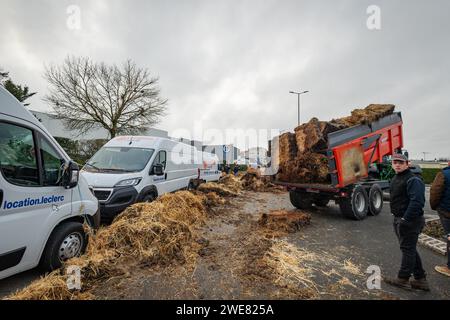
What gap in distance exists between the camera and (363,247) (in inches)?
185

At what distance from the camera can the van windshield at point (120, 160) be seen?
615 cm

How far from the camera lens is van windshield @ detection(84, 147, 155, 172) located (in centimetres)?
615

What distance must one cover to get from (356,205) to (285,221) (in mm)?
2499

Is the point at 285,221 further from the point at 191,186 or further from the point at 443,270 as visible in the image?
the point at 191,186

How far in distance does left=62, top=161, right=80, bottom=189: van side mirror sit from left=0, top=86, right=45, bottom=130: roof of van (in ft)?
2.46

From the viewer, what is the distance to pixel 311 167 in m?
7.07

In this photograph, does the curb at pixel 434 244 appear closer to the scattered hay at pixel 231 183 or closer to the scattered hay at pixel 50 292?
the scattered hay at pixel 50 292

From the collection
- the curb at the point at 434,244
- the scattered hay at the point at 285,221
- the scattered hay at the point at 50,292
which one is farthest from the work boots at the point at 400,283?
the scattered hay at the point at 50,292

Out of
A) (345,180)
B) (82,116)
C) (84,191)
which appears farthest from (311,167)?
(82,116)

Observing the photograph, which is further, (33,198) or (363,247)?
(363,247)


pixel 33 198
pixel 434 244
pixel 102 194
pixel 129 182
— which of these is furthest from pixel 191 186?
pixel 434 244

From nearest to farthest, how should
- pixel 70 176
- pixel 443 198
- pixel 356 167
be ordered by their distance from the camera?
pixel 70 176 → pixel 443 198 → pixel 356 167
